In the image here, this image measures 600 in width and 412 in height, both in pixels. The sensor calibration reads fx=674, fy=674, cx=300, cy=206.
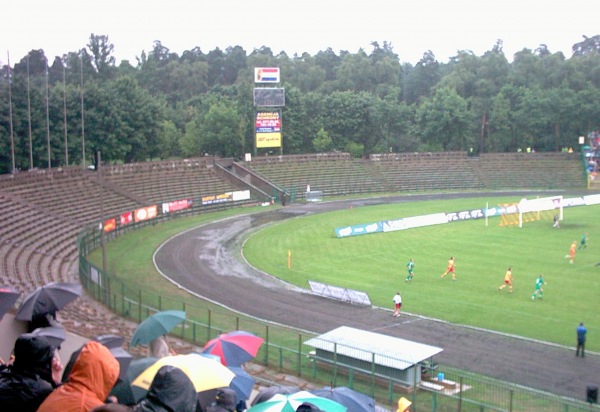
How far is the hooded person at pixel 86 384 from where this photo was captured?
21.5 feet

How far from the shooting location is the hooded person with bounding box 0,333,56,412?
6.96 meters

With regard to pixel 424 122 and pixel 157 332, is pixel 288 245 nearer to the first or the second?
pixel 157 332

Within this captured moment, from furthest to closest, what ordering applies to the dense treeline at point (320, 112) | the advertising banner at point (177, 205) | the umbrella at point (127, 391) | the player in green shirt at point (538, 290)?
the dense treeline at point (320, 112) → the advertising banner at point (177, 205) → the player in green shirt at point (538, 290) → the umbrella at point (127, 391)

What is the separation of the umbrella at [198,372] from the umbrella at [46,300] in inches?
150

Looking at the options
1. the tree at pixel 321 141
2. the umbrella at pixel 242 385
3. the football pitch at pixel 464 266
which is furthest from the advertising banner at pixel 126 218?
the tree at pixel 321 141

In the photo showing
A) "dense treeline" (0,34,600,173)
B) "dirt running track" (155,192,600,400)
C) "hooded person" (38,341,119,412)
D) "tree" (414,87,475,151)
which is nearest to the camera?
"hooded person" (38,341,119,412)

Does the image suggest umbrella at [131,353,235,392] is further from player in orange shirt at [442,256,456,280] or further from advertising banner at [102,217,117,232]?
advertising banner at [102,217,117,232]

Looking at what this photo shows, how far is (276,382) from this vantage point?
21.4 metres

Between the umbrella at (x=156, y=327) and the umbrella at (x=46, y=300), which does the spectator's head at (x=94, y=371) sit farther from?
the umbrella at (x=156, y=327)

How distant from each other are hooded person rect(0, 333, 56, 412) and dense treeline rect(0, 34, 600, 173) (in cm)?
6780

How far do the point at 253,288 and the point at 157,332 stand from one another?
25.0 meters

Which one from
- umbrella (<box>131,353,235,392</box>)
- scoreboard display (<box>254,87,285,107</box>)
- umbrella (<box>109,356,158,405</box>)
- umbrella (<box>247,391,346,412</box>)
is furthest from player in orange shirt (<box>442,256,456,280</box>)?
scoreboard display (<box>254,87,285,107</box>)

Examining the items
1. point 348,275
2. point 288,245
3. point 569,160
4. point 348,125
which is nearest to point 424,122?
point 348,125

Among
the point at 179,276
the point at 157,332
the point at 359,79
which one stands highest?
the point at 359,79
